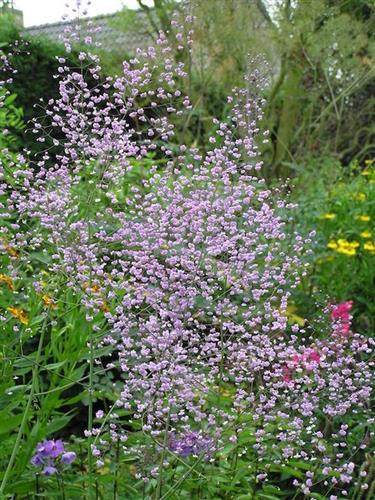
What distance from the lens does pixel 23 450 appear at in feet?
8.46

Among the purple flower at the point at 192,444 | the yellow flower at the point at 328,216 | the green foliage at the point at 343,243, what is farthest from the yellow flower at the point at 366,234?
the purple flower at the point at 192,444

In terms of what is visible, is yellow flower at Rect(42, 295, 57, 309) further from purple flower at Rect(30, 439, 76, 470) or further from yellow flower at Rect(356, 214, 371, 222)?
yellow flower at Rect(356, 214, 371, 222)

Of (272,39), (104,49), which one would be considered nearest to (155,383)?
(272,39)

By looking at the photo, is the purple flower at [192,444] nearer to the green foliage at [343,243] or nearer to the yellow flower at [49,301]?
the yellow flower at [49,301]

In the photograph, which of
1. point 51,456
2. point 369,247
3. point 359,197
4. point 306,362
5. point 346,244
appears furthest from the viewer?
point 359,197

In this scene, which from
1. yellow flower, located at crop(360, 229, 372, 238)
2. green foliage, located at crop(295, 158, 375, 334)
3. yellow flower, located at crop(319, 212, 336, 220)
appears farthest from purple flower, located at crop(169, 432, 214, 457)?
yellow flower, located at crop(319, 212, 336, 220)

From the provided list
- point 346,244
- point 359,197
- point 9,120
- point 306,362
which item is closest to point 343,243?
point 346,244

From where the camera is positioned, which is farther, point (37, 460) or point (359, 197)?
point (359, 197)

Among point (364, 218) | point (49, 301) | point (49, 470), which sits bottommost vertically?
point (49, 470)

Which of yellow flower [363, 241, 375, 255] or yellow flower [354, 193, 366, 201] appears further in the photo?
yellow flower [354, 193, 366, 201]

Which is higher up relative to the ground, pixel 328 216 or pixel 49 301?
pixel 328 216

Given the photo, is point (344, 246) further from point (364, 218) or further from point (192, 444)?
point (192, 444)

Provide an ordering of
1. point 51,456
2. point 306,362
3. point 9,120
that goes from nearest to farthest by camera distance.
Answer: point 51,456
point 306,362
point 9,120

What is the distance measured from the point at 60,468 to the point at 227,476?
0.68 m
